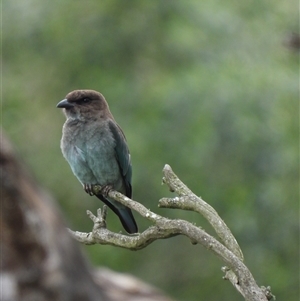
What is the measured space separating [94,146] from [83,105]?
0.41 meters

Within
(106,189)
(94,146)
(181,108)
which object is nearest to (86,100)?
(94,146)

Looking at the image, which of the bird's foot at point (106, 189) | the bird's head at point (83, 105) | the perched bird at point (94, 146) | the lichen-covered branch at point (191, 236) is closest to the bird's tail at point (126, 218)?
the perched bird at point (94, 146)

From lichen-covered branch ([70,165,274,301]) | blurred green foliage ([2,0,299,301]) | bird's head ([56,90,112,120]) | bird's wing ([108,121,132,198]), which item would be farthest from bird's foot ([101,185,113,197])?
blurred green foliage ([2,0,299,301])

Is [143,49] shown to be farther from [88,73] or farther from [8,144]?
[8,144]

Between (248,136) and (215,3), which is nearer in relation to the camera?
(248,136)

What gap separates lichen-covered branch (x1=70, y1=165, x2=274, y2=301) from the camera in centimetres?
391

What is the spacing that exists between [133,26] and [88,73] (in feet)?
3.32

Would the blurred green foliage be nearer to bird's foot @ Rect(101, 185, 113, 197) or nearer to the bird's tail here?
the bird's tail

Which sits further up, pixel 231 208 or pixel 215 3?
pixel 215 3

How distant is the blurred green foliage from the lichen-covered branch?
20.6 feet

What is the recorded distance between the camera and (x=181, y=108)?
36.8 ft

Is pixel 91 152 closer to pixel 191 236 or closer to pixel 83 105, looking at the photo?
pixel 83 105

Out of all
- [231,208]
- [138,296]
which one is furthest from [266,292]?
[231,208]

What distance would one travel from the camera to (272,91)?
11.5 metres
